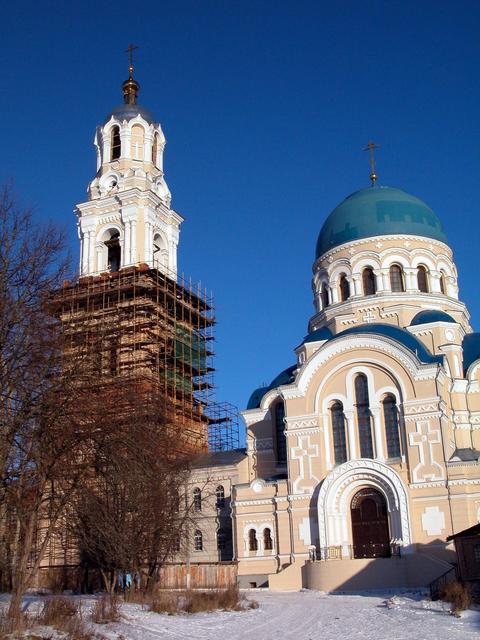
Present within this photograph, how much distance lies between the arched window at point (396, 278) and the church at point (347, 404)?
0.08m

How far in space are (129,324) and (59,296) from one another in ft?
89.5

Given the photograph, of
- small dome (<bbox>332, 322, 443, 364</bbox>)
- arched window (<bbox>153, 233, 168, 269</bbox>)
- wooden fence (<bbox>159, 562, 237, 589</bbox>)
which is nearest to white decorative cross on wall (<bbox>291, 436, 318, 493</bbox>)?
wooden fence (<bbox>159, 562, 237, 589</bbox>)

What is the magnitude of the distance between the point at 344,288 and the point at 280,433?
27.8 ft

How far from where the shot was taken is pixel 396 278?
40125 mm

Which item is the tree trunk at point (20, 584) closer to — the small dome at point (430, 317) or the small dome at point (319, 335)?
the small dome at point (319, 335)

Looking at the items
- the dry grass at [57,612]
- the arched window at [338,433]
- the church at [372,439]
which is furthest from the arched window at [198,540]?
the dry grass at [57,612]

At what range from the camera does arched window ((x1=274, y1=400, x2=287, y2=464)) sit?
37.6 m

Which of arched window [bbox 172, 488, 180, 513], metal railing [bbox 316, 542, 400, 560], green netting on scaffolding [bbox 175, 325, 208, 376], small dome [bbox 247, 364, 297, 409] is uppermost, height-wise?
green netting on scaffolding [bbox 175, 325, 208, 376]

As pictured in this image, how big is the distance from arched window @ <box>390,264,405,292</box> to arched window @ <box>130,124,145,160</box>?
18760 mm

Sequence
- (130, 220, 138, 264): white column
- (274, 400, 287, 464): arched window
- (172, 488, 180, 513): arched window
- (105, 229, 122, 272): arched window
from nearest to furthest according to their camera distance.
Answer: (172, 488, 180, 513): arched window
(274, 400, 287, 464): arched window
(130, 220, 138, 264): white column
(105, 229, 122, 272): arched window

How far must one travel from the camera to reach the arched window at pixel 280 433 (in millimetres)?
37562

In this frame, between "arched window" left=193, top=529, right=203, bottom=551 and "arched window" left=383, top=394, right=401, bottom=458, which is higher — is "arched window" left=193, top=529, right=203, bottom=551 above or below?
below

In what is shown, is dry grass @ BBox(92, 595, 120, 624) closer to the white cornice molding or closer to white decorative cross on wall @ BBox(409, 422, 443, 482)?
white decorative cross on wall @ BBox(409, 422, 443, 482)

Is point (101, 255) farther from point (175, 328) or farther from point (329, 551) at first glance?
point (329, 551)
